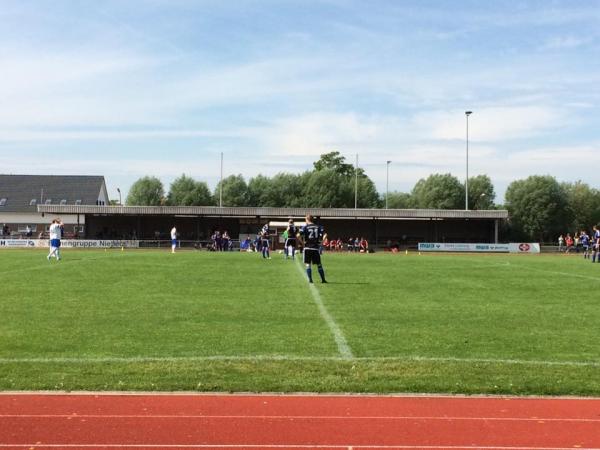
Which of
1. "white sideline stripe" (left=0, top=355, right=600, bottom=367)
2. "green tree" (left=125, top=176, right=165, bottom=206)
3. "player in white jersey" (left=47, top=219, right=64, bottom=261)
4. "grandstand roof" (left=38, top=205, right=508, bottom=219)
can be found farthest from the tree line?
"white sideline stripe" (left=0, top=355, right=600, bottom=367)

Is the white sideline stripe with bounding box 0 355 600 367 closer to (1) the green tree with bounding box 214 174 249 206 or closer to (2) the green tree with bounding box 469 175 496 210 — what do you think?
(1) the green tree with bounding box 214 174 249 206

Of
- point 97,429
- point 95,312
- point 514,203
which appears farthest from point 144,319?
point 514,203

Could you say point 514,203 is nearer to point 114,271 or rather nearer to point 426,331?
point 114,271

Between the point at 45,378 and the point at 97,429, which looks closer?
the point at 97,429

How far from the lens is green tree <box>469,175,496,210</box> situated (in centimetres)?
10212

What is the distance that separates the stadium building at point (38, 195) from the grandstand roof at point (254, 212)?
1797 centimetres

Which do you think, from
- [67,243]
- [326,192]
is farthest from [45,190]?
[326,192]

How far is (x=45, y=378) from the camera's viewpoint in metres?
7.00

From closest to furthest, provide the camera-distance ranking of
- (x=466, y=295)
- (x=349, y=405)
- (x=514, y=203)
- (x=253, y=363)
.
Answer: (x=349, y=405) < (x=253, y=363) < (x=466, y=295) < (x=514, y=203)

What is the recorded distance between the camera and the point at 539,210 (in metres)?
84.9

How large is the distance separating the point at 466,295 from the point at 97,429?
36.3 feet

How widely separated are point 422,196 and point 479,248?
45533mm

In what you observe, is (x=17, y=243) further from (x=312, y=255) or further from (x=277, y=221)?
(x=312, y=255)

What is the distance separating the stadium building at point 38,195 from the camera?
74.4 m
